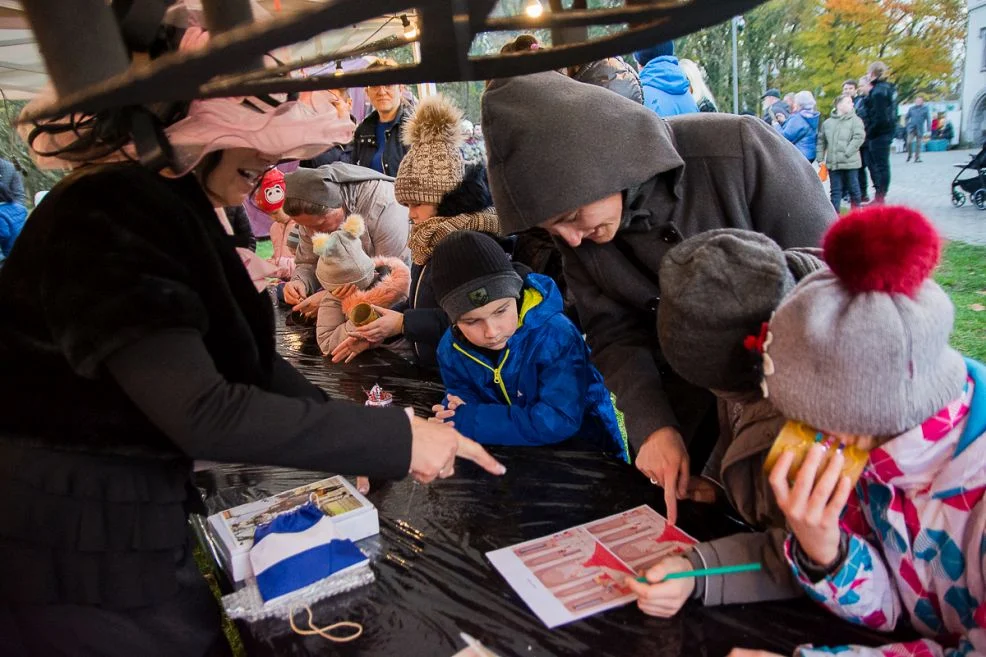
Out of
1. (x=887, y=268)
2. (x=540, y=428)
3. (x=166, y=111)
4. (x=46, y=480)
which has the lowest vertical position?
(x=540, y=428)

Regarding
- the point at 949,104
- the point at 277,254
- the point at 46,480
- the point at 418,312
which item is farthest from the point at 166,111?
the point at 949,104

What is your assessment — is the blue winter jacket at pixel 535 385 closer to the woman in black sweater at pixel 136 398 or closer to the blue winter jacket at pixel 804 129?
the woman in black sweater at pixel 136 398

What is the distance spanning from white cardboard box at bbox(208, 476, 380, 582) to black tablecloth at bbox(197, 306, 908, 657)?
0.04 metres

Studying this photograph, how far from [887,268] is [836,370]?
0.43 ft

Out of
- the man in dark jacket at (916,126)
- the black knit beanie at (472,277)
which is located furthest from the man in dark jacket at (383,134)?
the man in dark jacket at (916,126)

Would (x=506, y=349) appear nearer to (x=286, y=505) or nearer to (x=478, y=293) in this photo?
(x=478, y=293)

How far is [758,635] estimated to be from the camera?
3.09 ft

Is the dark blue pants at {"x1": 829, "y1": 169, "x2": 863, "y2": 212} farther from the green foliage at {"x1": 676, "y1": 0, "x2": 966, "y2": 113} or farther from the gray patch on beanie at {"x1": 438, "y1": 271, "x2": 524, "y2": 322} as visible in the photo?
the gray patch on beanie at {"x1": 438, "y1": 271, "x2": 524, "y2": 322}

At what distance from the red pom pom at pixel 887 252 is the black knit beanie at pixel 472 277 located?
1.08 meters

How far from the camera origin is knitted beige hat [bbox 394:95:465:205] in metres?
2.44

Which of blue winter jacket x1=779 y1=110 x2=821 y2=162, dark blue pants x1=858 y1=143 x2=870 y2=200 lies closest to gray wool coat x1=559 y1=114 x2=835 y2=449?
blue winter jacket x1=779 y1=110 x2=821 y2=162

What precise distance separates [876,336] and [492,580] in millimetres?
715

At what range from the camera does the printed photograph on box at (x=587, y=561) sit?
1.05m

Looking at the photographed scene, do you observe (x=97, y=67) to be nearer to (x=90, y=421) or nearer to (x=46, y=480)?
(x=90, y=421)
